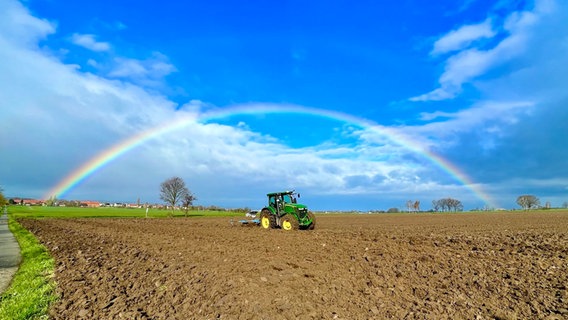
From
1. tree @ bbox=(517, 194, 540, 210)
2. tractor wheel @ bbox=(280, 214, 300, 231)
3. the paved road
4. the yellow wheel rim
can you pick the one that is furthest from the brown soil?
tree @ bbox=(517, 194, 540, 210)

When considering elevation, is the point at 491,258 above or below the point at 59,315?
above

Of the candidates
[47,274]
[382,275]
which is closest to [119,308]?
[47,274]

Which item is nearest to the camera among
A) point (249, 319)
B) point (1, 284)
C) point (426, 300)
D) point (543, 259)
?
point (249, 319)

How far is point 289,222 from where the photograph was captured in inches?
933

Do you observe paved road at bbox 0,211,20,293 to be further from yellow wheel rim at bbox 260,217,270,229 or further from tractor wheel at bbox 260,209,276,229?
yellow wheel rim at bbox 260,217,270,229

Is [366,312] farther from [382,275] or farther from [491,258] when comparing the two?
[491,258]

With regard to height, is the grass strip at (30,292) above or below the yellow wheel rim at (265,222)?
below

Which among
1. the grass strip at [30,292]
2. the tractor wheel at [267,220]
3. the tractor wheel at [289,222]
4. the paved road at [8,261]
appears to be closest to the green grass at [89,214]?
the paved road at [8,261]

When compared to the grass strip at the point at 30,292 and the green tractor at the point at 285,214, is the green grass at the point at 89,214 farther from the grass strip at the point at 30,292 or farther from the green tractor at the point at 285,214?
the grass strip at the point at 30,292

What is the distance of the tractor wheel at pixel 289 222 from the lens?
2328 centimetres

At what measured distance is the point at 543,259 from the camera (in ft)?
32.8

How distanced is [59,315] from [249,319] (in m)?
4.32

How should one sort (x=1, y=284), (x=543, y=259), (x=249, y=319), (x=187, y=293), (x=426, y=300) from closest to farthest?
1. (x=249, y=319)
2. (x=426, y=300)
3. (x=187, y=293)
4. (x=543, y=259)
5. (x=1, y=284)

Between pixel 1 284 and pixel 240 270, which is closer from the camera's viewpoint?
pixel 240 270
